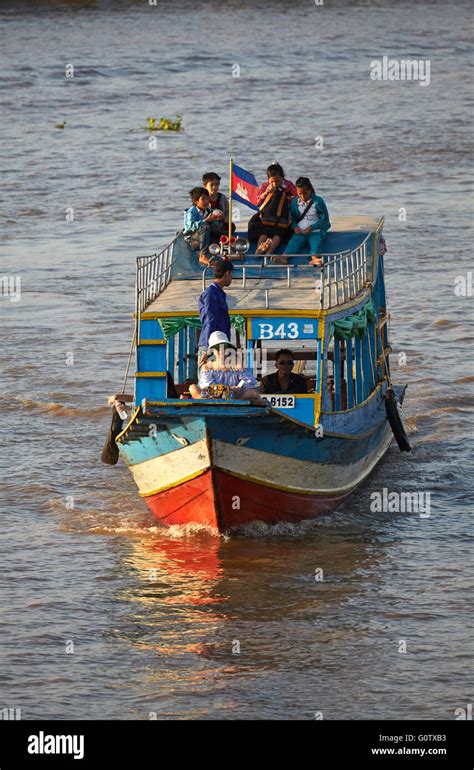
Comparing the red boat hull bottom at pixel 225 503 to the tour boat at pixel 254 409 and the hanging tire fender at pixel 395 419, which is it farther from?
the hanging tire fender at pixel 395 419

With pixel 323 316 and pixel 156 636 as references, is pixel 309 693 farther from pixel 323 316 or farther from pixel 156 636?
pixel 323 316

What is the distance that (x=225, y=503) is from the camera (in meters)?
15.2

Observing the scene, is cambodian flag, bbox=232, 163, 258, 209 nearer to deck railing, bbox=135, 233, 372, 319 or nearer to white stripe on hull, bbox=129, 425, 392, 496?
deck railing, bbox=135, 233, 372, 319

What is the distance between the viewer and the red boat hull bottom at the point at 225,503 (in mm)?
15016

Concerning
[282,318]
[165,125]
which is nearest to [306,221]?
[282,318]

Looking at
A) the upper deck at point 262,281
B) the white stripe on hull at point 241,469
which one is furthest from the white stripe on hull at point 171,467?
the upper deck at point 262,281

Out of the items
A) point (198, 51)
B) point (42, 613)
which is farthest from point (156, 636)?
point (198, 51)

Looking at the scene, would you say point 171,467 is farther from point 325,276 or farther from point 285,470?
point 325,276

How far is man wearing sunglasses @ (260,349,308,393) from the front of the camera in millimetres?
15781

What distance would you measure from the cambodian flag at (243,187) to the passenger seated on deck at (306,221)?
0.47 m

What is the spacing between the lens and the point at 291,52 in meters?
52.8

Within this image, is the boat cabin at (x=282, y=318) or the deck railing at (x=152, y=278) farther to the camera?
→ the deck railing at (x=152, y=278)

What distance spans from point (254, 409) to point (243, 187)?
161 inches

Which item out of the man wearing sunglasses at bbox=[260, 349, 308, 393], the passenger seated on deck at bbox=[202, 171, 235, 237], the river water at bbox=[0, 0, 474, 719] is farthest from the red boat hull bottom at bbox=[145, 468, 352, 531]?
the passenger seated on deck at bbox=[202, 171, 235, 237]
